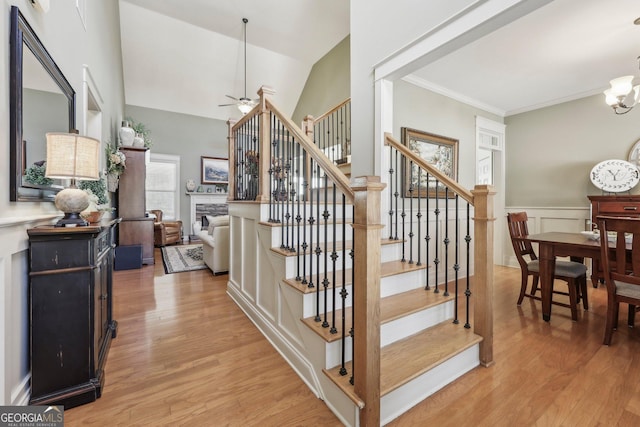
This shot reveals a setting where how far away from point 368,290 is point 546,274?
7.99ft

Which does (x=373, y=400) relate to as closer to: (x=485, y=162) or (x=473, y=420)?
(x=473, y=420)

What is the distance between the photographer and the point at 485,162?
593 centimetres

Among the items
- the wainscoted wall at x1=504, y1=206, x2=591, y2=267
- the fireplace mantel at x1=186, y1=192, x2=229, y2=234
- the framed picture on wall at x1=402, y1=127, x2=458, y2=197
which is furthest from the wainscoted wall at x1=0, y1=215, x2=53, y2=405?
the fireplace mantel at x1=186, y1=192, x2=229, y2=234

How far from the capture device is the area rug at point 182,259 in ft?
14.7

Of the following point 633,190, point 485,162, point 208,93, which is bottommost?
point 633,190

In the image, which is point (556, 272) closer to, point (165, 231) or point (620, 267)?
point (620, 267)

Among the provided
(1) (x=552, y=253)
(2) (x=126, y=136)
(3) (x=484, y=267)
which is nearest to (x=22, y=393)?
(3) (x=484, y=267)

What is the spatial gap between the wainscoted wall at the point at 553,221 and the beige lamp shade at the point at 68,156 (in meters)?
5.89

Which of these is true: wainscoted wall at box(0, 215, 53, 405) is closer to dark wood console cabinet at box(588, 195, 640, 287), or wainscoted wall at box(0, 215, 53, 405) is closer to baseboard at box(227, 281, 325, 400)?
baseboard at box(227, 281, 325, 400)

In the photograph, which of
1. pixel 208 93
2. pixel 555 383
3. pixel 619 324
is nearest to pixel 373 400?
pixel 555 383

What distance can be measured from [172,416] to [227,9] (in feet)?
20.3

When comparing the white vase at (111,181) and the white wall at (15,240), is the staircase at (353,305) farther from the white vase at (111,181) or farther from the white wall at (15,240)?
the white vase at (111,181)

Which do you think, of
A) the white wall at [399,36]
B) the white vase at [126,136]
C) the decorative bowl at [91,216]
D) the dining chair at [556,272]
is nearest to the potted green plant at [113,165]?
the white vase at [126,136]

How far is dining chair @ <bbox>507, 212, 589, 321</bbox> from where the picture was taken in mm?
2607
